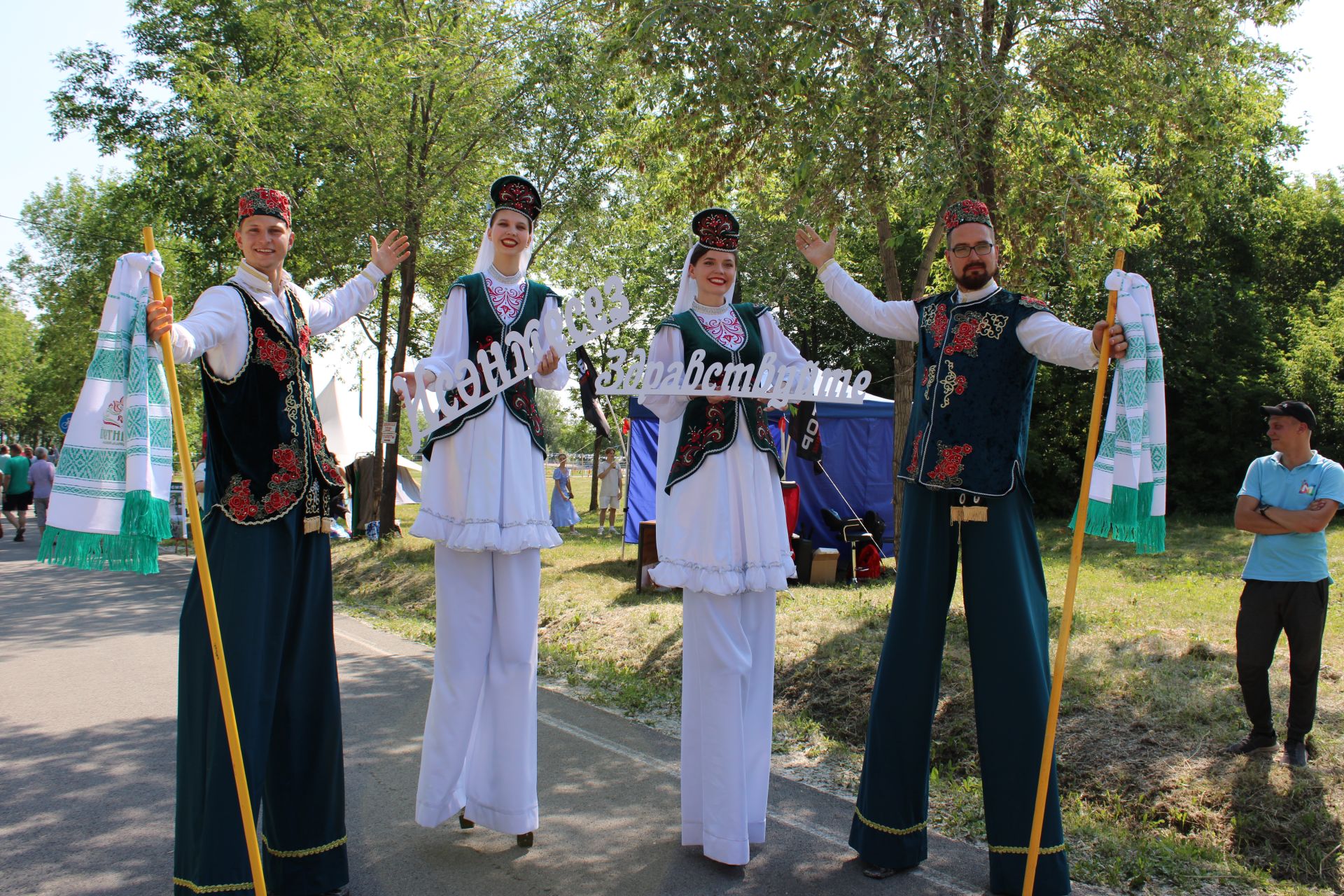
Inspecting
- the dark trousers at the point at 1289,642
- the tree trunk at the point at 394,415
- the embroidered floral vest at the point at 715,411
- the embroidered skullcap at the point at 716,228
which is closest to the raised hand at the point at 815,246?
the embroidered skullcap at the point at 716,228

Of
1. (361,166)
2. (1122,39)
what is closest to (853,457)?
(1122,39)

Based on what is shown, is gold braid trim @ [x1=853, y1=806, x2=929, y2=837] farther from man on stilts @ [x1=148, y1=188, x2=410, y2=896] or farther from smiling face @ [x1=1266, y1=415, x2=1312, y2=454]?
smiling face @ [x1=1266, y1=415, x2=1312, y2=454]

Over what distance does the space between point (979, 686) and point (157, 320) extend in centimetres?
311

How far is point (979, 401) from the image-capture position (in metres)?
3.61

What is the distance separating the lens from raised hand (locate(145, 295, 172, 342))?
9.36 ft

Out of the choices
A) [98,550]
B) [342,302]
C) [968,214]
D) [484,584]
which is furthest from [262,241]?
[968,214]

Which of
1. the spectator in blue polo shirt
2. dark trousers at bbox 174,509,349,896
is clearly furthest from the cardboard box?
dark trousers at bbox 174,509,349,896

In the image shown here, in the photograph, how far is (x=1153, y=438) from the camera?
10.7ft

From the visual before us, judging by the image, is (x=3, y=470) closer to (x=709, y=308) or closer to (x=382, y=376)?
(x=382, y=376)

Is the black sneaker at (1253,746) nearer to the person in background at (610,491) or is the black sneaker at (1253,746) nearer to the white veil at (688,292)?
the white veil at (688,292)

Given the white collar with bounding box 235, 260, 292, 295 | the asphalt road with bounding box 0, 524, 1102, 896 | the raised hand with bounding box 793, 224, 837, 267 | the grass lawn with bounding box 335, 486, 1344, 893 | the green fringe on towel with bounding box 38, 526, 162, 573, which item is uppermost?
the raised hand with bounding box 793, 224, 837, 267

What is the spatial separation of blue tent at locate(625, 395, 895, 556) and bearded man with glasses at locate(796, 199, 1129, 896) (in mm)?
8881

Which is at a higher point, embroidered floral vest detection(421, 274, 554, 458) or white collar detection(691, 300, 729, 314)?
white collar detection(691, 300, 729, 314)

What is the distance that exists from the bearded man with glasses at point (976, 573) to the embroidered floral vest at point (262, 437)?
2.17 metres
